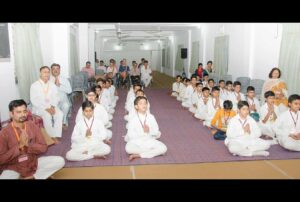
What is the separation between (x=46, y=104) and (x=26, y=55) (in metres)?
1.15

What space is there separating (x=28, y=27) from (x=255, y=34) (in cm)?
531

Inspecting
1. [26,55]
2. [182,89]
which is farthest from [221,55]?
[26,55]

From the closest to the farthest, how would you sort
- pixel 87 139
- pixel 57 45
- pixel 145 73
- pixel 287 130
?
pixel 87 139 < pixel 287 130 < pixel 57 45 < pixel 145 73

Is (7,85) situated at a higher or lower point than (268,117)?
higher

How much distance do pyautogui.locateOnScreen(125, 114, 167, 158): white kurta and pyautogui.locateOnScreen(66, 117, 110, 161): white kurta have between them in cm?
35

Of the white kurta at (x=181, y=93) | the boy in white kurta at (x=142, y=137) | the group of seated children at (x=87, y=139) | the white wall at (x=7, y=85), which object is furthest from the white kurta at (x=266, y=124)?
the white wall at (x=7, y=85)

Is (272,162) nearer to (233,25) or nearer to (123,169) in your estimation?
(123,169)

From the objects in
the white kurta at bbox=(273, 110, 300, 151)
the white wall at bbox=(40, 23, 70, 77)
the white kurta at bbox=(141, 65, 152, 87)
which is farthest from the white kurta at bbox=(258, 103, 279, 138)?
the white kurta at bbox=(141, 65, 152, 87)

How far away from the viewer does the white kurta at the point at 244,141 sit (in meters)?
4.33

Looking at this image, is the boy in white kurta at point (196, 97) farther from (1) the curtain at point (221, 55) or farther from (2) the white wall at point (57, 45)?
(2) the white wall at point (57, 45)

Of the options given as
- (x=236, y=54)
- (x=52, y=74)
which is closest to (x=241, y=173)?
(x=52, y=74)

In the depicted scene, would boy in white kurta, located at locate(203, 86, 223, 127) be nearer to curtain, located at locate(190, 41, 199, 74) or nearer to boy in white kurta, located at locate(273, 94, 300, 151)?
boy in white kurta, located at locate(273, 94, 300, 151)

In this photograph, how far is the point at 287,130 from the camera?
15.3ft

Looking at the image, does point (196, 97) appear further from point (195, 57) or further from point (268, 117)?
point (195, 57)
